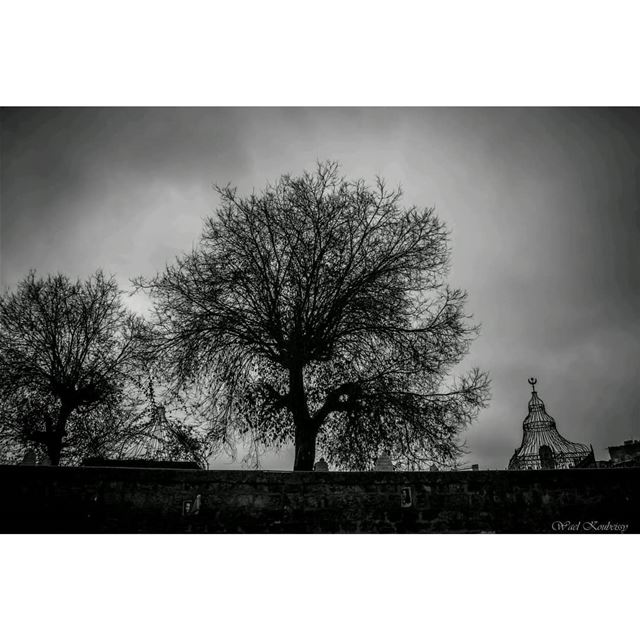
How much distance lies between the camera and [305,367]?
14.6m

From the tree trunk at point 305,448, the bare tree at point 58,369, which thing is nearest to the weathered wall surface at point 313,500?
the tree trunk at point 305,448

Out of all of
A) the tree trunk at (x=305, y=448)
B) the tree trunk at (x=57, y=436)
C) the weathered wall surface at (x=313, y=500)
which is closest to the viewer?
the weathered wall surface at (x=313, y=500)

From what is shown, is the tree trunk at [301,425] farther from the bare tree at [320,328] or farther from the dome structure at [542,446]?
the dome structure at [542,446]

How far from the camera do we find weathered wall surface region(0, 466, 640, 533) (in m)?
8.90

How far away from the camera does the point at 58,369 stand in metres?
19.4

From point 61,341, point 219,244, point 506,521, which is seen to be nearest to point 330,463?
point 506,521

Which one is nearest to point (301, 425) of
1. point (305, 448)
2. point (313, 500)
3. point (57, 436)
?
point (305, 448)

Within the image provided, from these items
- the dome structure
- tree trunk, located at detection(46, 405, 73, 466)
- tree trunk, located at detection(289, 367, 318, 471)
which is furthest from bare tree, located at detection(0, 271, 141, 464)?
the dome structure

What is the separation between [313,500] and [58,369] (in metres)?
15.5

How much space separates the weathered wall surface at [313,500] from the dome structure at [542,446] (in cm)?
1021

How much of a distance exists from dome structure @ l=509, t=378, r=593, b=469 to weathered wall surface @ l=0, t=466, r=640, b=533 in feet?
33.5

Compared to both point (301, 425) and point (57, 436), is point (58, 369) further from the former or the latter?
point (301, 425)

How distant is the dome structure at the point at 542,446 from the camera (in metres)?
19.3

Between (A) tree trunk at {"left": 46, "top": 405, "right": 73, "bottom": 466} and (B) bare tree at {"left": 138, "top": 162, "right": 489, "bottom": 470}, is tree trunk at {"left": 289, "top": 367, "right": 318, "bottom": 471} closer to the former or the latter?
(B) bare tree at {"left": 138, "top": 162, "right": 489, "bottom": 470}
